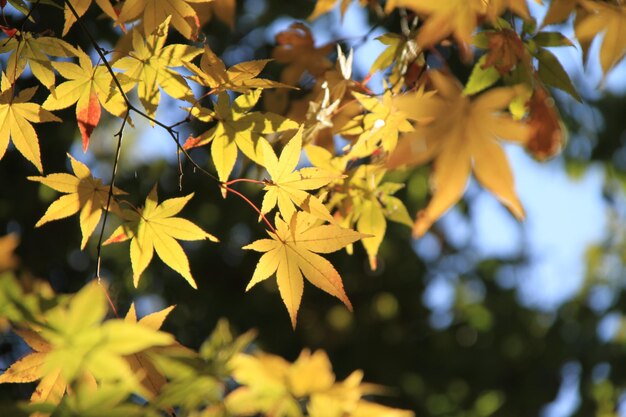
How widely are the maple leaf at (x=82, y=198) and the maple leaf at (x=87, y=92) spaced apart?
0.04 metres

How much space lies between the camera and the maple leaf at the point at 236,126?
2.36ft

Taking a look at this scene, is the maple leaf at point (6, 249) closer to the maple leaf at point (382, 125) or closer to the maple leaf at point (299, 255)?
the maple leaf at point (299, 255)

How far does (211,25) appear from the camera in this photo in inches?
101

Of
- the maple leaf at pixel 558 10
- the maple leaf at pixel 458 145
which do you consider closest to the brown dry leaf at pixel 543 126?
the maple leaf at pixel 558 10

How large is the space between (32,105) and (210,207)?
2.06 m

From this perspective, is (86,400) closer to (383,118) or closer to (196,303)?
(383,118)

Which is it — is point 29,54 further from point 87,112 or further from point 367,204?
point 367,204

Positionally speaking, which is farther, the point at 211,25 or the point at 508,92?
the point at 211,25

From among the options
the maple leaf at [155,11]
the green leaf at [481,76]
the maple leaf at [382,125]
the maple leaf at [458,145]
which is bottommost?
the maple leaf at [382,125]

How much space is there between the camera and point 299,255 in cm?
70

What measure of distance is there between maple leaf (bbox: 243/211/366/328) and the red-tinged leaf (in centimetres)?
27

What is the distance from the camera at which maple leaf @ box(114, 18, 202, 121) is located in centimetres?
72

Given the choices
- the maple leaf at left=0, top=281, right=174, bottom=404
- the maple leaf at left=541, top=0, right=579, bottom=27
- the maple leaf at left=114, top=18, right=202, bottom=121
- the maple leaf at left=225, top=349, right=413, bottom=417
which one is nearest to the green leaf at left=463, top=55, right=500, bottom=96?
the maple leaf at left=541, top=0, right=579, bottom=27

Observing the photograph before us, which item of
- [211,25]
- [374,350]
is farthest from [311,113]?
[374,350]
